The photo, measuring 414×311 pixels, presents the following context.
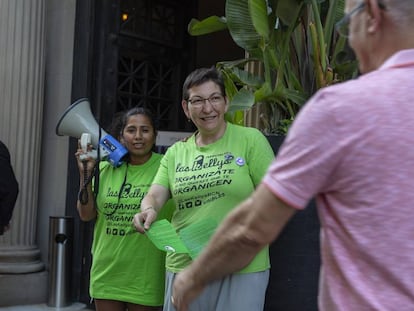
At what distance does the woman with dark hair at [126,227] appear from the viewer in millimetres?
3908

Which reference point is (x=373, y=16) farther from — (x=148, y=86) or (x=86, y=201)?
(x=148, y=86)

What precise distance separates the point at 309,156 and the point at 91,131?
10.5ft

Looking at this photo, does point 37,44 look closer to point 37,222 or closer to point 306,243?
point 37,222

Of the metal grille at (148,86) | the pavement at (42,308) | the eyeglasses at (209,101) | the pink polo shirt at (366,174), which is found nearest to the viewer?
the pink polo shirt at (366,174)

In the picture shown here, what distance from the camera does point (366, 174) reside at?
1414 mm

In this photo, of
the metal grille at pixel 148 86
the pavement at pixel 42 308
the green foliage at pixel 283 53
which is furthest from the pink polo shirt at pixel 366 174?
the metal grille at pixel 148 86

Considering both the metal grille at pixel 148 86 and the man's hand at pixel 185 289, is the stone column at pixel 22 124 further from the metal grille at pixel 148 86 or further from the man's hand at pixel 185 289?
the man's hand at pixel 185 289

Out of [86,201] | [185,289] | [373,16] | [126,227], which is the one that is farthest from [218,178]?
[373,16]

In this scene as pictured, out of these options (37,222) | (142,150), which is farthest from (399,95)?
(37,222)

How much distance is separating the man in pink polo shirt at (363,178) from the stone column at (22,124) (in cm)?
558

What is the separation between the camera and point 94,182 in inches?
163

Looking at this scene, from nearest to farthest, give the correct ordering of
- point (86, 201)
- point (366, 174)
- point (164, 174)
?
point (366, 174), point (164, 174), point (86, 201)

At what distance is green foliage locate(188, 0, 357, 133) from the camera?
13.1 feet

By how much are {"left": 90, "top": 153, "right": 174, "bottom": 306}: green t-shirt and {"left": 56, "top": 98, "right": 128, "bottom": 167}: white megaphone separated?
0.15 m
